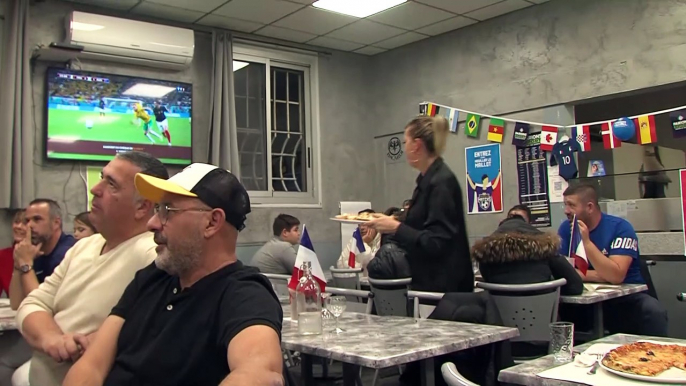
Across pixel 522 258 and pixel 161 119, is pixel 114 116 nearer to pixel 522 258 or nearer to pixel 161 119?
pixel 161 119

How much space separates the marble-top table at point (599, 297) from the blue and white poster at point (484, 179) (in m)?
2.47

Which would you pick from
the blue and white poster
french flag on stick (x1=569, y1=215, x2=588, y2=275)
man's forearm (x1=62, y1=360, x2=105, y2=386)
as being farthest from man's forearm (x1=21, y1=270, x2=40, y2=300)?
the blue and white poster

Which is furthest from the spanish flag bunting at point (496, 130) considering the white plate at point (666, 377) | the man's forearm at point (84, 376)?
A: the man's forearm at point (84, 376)

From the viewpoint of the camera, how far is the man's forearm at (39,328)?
6.43ft

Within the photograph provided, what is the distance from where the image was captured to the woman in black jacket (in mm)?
2703

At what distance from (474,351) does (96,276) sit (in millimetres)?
1388

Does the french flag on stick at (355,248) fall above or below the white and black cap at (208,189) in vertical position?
below

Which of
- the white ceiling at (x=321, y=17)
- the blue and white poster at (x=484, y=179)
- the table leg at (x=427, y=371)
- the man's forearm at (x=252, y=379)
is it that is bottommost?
the table leg at (x=427, y=371)

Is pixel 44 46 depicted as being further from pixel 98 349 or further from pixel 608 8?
pixel 608 8

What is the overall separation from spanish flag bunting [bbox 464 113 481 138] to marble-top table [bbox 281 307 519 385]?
400 cm

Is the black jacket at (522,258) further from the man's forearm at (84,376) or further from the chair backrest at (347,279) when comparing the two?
the man's forearm at (84,376)

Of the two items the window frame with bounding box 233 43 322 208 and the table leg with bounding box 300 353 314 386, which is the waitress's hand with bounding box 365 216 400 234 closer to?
the table leg with bounding box 300 353 314 386

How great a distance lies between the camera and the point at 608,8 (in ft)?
16.9

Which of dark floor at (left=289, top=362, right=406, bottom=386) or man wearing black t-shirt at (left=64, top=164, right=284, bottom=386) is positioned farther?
dark floor at (left=289, top=362, right=406, bottom=386)
